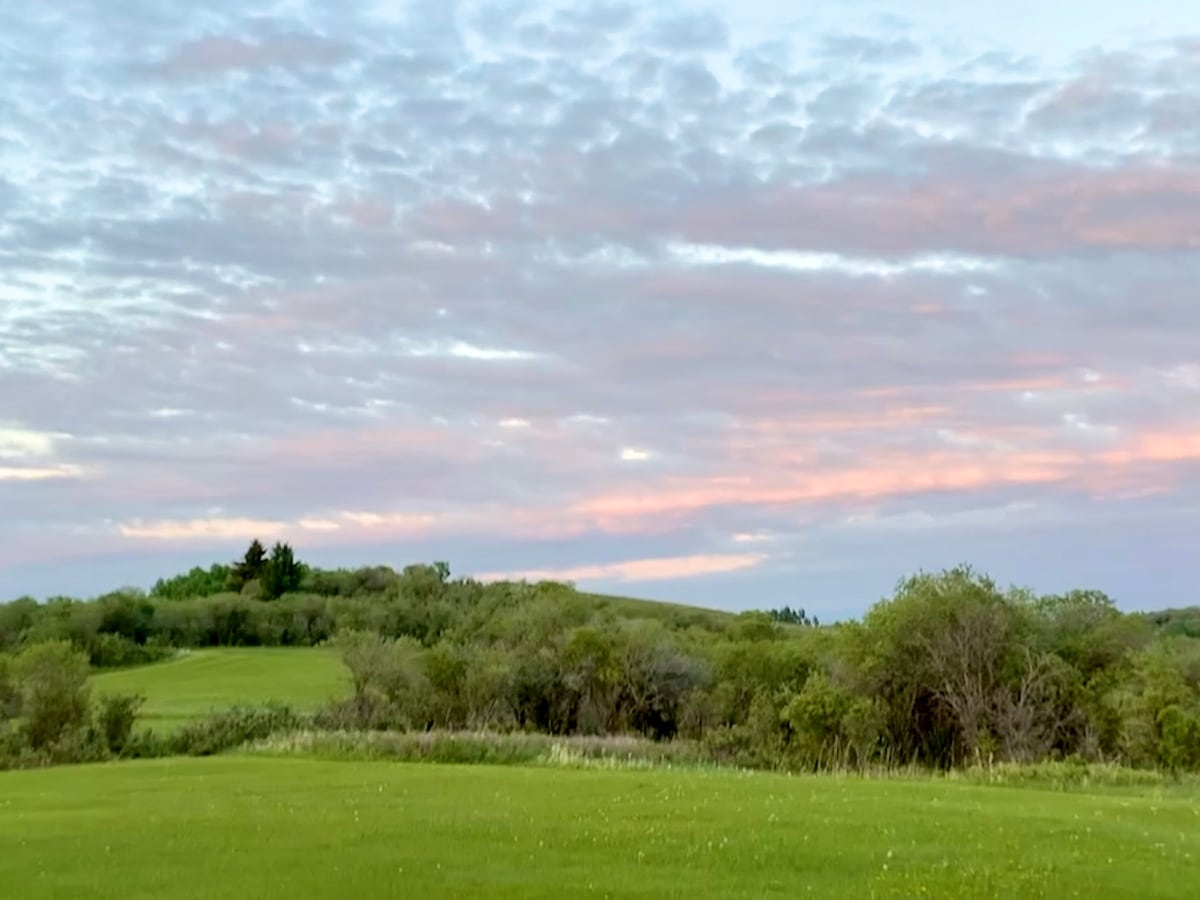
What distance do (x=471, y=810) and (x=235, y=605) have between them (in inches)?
4509

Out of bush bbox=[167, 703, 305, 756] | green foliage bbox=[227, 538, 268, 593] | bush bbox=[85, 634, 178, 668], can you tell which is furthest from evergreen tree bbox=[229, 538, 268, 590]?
bush bbox=[167, 703, 305, 756]

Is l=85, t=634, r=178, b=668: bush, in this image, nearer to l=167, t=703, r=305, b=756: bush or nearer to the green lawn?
l=167, t=703, r=305, b=756: bush

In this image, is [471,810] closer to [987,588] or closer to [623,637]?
[987,588]

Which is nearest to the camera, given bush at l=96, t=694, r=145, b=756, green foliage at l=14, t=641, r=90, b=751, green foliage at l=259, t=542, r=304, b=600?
bush at l=96, t=694, r=145, b=756

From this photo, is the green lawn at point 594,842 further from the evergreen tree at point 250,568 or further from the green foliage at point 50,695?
the evergreen tree at point 250,568

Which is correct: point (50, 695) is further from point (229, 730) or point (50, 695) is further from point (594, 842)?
point (594, 842)

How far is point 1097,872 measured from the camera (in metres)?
16.9

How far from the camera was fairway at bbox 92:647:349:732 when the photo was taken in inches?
2837

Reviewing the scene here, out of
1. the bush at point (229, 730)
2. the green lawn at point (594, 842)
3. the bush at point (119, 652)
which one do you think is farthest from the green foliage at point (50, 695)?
the bush at point (119, 652)

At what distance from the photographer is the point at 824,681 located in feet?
159

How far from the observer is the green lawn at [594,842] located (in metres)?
16.3

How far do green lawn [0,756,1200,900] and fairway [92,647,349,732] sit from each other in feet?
122

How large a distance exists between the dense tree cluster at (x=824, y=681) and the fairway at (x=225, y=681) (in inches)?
289

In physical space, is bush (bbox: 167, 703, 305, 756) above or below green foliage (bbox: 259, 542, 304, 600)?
below
